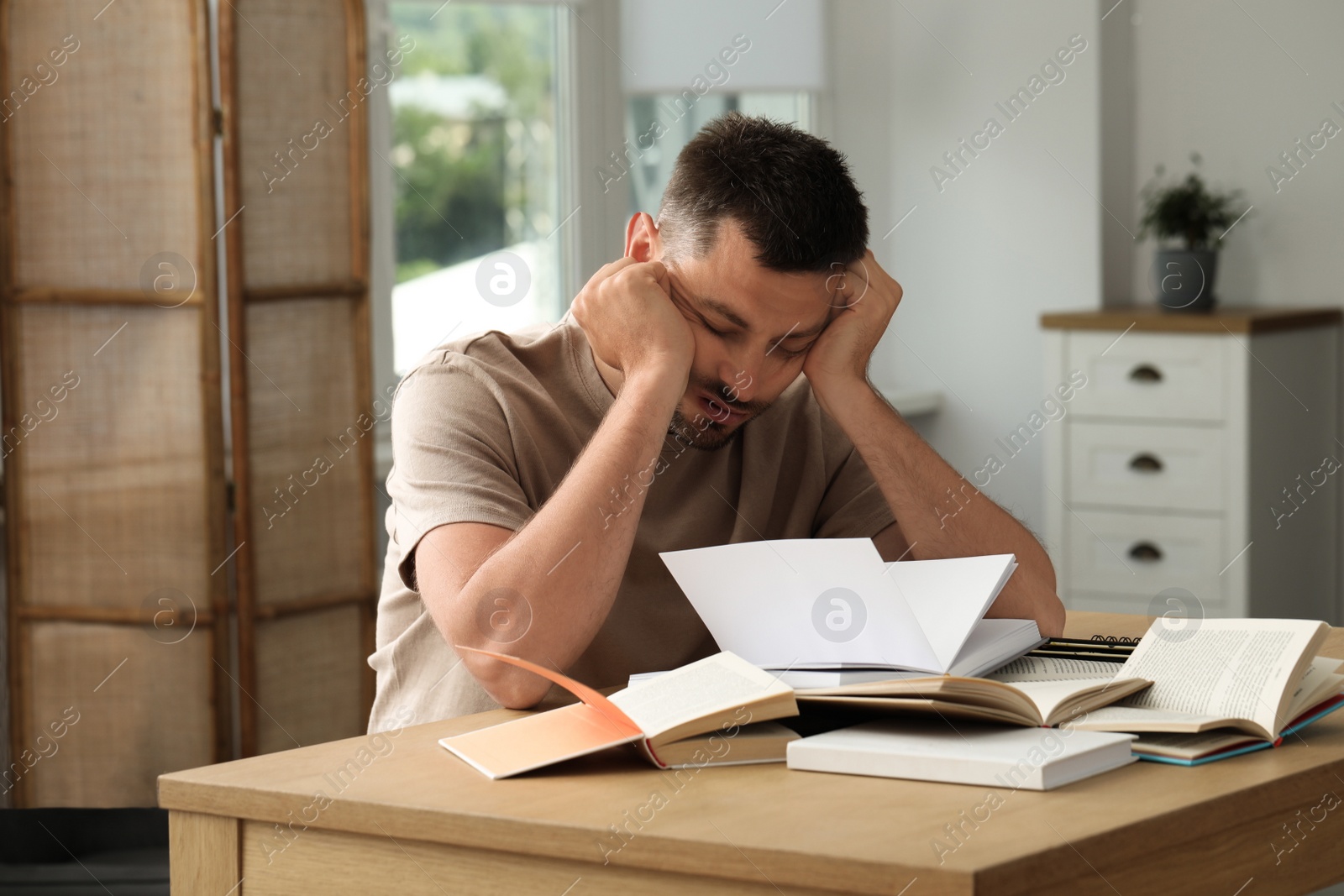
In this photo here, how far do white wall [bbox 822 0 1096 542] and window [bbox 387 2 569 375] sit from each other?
3.25ft

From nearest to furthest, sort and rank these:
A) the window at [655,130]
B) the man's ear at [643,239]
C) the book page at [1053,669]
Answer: the book page at [1053,669], the man's ear at [643,239], the window at [655,130]

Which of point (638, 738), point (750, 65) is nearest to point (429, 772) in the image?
point (638, 738)

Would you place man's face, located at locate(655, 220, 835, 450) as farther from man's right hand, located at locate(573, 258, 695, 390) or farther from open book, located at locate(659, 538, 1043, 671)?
Result: open book, located at locate(659, 538, 1043, 671)

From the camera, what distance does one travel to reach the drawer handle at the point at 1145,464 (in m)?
3.40

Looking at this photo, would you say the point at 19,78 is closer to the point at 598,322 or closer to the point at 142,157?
the point at 142,157

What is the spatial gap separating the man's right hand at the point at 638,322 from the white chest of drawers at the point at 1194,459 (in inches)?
84.8

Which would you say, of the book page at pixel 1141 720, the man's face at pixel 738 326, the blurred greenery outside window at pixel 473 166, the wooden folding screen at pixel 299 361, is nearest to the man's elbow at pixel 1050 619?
the man's face at pixel 738 326

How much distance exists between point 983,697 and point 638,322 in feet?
1.88

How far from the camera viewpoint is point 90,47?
7.45 feet

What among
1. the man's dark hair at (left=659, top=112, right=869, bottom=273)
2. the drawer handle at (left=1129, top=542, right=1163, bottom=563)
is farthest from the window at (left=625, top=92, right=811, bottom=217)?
the man's dark hair at (left=659, top=112, right=869, bottom=273)

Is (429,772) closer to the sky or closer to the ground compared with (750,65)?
closer to the ground

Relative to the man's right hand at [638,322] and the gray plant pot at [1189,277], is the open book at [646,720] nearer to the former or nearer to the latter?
the man's right hand at [638,322]

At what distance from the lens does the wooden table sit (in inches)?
32.4

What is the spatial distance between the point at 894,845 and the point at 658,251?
822 mm
